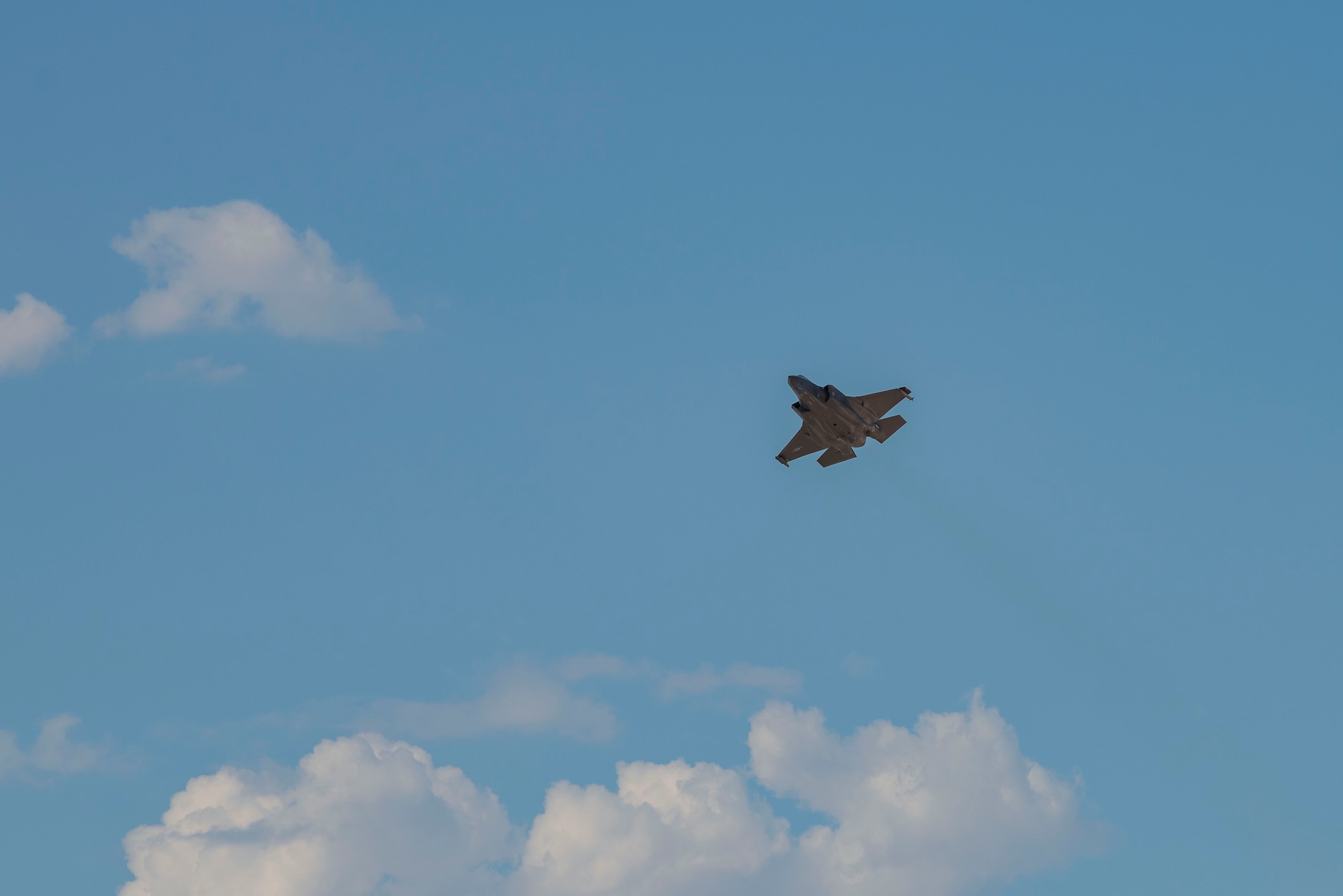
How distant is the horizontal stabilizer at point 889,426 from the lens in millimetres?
159625

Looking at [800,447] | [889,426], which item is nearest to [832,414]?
[889,426]

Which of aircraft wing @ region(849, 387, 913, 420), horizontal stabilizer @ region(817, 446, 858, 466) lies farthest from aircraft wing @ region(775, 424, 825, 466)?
aircraft wing @ region(849, 387, 913, 420)

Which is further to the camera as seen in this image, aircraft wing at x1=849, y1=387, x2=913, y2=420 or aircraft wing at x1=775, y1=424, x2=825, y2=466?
aircraft wing at x1=775, y1=424, x2=825, y2=466

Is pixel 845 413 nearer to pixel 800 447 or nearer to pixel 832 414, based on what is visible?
pixel 832 414

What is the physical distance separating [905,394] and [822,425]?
349 inches

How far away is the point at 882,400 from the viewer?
159125 mm

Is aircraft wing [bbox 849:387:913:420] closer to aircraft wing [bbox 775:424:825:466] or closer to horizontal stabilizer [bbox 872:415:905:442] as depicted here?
horizontal stabilizer [bbox 872:415:905:442]

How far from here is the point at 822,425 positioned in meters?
161

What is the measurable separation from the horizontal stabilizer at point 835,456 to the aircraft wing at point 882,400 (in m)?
5.38

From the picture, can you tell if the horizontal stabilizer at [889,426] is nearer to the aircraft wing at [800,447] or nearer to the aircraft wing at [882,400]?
the aircraft wing at [882,400]

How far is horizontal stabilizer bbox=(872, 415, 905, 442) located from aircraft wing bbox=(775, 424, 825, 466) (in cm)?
758

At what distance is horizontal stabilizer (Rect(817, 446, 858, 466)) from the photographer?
538ft

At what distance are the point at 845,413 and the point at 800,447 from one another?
1127 cm

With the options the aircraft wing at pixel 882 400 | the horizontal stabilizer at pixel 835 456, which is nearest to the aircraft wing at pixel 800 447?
the horizontal stabilizer at pixel 835 456
